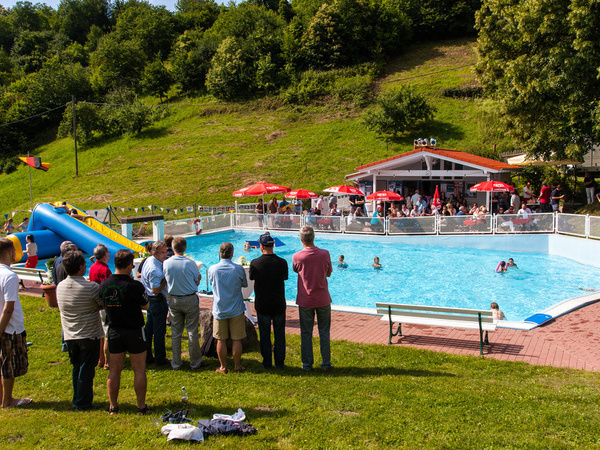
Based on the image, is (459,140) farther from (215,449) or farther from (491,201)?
(215,449)

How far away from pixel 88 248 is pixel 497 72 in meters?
19.7

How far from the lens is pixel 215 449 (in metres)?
3.95

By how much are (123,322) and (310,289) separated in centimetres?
241

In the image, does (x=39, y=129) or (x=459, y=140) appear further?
(x=39, y=129)

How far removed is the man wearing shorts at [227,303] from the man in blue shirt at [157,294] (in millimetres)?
729

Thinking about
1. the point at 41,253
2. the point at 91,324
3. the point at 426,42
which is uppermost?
the point at 426,42

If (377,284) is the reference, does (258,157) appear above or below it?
above

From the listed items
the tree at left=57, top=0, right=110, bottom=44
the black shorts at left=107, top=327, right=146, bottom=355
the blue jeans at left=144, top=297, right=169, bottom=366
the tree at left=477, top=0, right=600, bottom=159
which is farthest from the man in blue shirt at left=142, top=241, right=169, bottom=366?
the tree at left=57, top=0, right=110, bottom=44

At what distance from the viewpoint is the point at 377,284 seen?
15.2m

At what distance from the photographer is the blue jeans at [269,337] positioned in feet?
19.9

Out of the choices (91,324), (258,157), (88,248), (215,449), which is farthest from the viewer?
(258,157)

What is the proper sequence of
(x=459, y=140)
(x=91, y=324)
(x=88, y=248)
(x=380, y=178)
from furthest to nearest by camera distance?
(x=459, y=140), (x=380, y=178), (x=88, y=248), (x=91, y=324)

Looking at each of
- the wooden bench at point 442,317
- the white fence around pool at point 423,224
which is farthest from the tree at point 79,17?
the wooden bench at point 442,317

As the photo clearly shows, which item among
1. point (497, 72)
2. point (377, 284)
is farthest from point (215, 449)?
point (497, 72)
